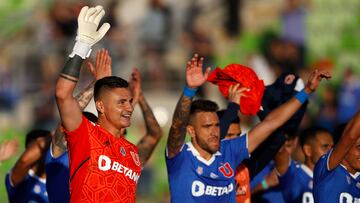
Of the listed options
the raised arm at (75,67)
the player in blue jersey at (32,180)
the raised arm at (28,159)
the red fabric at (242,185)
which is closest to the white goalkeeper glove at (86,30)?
the raised arm at (75,67)

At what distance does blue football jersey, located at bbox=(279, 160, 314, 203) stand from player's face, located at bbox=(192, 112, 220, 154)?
2.17 m

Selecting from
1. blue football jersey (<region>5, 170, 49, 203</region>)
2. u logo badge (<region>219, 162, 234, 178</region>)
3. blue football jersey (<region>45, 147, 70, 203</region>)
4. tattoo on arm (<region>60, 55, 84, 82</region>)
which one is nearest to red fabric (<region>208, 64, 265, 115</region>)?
u logo badge (<region>219, 162, 234, 178</region>)

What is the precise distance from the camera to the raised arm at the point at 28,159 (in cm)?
1027

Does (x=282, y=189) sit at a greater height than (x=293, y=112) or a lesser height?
lesser

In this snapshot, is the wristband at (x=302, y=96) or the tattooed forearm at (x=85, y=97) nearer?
the tattooed forearm at (x=85, y=97)

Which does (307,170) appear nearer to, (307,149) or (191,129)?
(307,149)

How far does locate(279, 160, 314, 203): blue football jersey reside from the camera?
11.3m

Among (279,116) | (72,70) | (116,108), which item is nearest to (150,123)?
(279,116)

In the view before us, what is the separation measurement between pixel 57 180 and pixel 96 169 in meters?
1.84

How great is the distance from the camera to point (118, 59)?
2025 cm

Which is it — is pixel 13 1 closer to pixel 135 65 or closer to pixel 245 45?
pixel 135 65

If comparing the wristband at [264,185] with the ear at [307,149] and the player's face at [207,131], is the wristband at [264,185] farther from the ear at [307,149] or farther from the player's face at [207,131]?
the player's face at [207,131]

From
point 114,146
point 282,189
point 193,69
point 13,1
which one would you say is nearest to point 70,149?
→ point 114,146

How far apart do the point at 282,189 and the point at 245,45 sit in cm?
997
